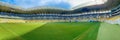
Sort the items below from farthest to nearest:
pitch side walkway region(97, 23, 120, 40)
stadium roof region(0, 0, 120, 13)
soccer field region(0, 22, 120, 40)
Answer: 1. stadium roof region(0, 0, 120, 13)
2. soccer field region(0, 22, 120, 40)
3. pitch side walkway region(97, 23, 120, 40)

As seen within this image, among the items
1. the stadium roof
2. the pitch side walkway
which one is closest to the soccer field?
the pitch side walkway

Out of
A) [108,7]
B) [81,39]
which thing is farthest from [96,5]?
[81,39]

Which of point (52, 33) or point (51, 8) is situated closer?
point (52, 33)

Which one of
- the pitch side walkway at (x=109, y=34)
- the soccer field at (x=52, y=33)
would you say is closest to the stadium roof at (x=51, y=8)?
the soccer field at (x=52, y=33)

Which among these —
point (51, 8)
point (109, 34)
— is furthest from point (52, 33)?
point (51, 8)

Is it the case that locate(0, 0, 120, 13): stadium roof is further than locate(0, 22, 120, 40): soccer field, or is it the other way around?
locate(0, 0, 120, 13): stadium roof

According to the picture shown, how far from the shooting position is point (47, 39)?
44.9 feet

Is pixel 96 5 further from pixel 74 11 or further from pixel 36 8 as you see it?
pixel 36 8

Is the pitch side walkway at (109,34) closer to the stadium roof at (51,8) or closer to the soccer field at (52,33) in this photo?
the soccer field at (52,33)

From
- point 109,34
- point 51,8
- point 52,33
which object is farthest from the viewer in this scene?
point 51,8

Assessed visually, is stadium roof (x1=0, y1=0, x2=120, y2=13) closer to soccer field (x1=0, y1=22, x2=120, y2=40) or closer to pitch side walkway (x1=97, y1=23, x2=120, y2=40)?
soccer field (x1=0, y1=22, x2=120, y2=40)

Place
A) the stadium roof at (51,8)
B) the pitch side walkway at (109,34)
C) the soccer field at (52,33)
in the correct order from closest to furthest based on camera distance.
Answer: the pitch side walkway at (109,34) < the soccer field at (52,33) < the stadium roof at (51,8)

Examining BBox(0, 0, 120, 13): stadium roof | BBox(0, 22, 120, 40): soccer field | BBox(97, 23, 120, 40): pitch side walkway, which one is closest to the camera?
BBox(97, 23, 120, 40): pitch side walkway

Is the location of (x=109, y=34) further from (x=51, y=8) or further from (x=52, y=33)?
(x=51, y=8)
